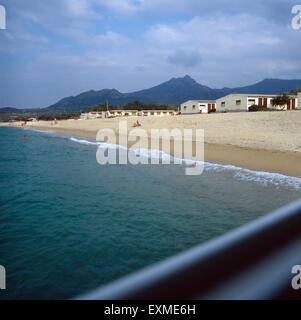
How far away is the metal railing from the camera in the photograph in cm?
45

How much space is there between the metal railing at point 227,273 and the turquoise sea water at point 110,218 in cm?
360

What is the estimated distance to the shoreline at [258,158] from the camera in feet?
34.4

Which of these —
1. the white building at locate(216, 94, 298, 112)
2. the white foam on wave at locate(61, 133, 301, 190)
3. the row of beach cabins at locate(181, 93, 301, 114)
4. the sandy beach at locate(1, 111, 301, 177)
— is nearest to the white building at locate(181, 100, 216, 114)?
the row of beach cabins at locate(181, 93, 301, 114)

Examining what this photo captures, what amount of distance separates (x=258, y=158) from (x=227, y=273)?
12970 mm

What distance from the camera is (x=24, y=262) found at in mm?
4496

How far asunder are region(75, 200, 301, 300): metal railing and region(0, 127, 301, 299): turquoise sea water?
142 inches

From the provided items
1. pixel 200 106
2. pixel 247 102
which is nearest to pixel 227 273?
pixel 247 102

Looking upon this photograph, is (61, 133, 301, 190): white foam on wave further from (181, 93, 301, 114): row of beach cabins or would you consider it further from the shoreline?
(181, 93, 301, 114): row of beach cabins

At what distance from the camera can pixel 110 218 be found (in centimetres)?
623

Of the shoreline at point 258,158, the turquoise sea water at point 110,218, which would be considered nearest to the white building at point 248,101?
the shoreline at point 258,158

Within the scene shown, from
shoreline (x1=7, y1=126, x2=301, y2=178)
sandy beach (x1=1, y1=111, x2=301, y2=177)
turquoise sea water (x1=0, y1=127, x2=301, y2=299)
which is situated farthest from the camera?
sandy beach (x1=1, y1=111, x2=301, y2=177)

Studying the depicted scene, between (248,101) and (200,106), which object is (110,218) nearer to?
(248,101)
